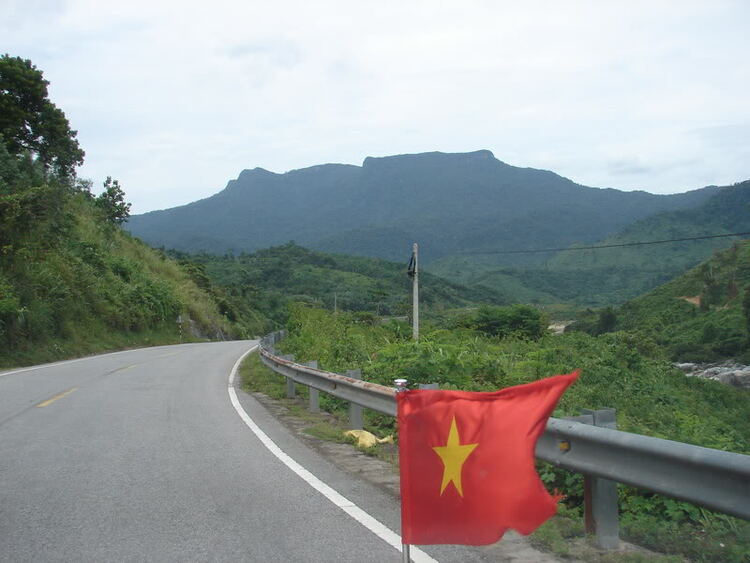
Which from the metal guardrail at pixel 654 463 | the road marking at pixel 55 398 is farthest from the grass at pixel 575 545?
the road marking at pixel 55 398

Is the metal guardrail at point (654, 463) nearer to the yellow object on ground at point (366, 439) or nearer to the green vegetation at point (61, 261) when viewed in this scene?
the yellow object on ground at point (366, 439)

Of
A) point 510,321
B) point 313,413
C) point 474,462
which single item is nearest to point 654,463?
point 474,462

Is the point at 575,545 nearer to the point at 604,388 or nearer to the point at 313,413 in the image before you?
the point at 313,413

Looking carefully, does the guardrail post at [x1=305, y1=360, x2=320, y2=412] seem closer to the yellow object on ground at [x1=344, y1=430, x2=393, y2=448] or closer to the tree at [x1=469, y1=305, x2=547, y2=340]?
the yellow object on ground at [x1=344, y1=430, x2=393, y2=448]

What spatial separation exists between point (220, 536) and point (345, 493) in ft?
4.93

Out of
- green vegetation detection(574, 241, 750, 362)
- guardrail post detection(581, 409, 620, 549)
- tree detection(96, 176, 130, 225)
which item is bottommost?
green vegetation detection(574, 241, 750, 362)

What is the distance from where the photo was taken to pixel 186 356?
1007 inches

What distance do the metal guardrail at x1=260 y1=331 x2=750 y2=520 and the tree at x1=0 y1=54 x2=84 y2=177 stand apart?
34.0 metres

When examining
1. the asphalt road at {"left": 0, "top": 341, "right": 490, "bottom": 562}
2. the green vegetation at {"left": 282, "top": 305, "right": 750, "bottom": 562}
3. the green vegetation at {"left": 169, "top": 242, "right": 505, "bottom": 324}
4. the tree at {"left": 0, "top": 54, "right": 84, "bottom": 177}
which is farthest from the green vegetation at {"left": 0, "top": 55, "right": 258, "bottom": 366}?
the green vegetation at {"left": 169, "top": 242, "right": 505, "bottom": 324}

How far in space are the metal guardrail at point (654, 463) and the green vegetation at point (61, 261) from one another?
67.0 ft

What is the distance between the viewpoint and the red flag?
12.2 feet

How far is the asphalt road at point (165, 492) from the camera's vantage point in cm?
496

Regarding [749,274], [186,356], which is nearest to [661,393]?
[186,356]

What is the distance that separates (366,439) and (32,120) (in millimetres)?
34033
